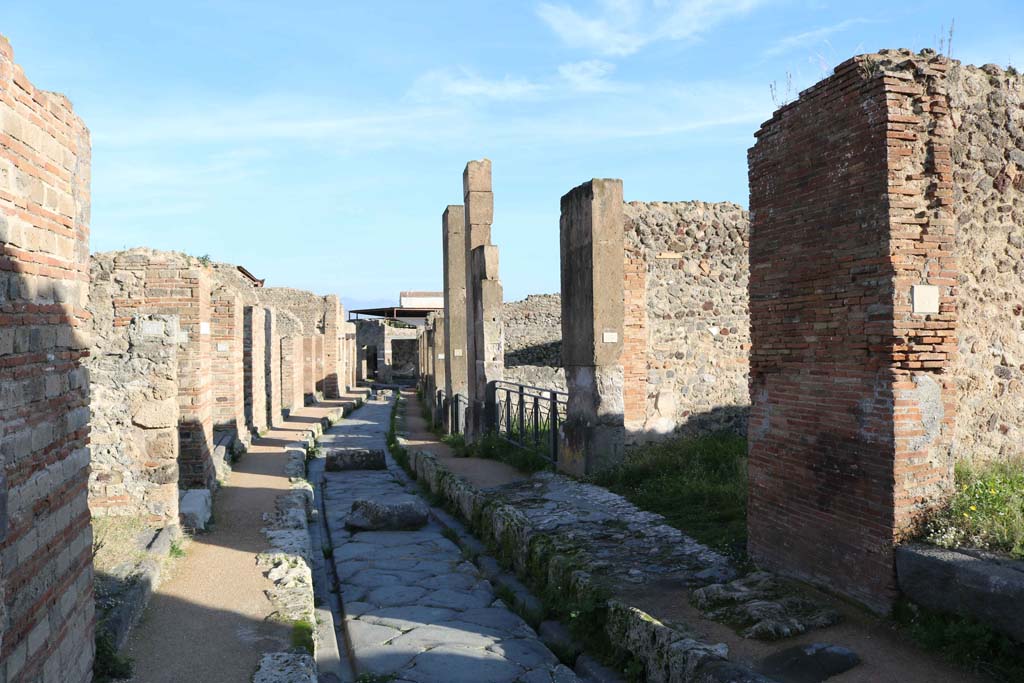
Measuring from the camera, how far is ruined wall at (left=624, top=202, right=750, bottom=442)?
1070 cm

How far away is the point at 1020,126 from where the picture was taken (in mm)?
5680

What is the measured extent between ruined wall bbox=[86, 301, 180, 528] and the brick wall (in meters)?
4.83

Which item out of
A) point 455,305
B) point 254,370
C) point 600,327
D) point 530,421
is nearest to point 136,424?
point 600,327

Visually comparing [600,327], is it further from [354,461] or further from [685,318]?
[354,461]

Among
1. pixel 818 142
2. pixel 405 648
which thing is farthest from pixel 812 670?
pixel 818 142

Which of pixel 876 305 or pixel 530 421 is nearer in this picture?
pixel 876 305

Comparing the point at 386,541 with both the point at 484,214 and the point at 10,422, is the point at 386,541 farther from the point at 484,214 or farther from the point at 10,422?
the point at 484,214

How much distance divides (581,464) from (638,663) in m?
4.47

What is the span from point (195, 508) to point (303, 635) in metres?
2.99

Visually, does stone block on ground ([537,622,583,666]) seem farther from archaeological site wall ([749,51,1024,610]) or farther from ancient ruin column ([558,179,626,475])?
ancient ruin column ([558,179,626,475])

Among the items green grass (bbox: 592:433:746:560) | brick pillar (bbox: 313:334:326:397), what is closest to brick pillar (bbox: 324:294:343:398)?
brick pillar (bbox: 313:334:326:397)

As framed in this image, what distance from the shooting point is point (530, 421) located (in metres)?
12.8

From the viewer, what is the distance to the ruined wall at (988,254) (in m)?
5.50

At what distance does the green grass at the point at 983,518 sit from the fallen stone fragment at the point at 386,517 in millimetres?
5269
